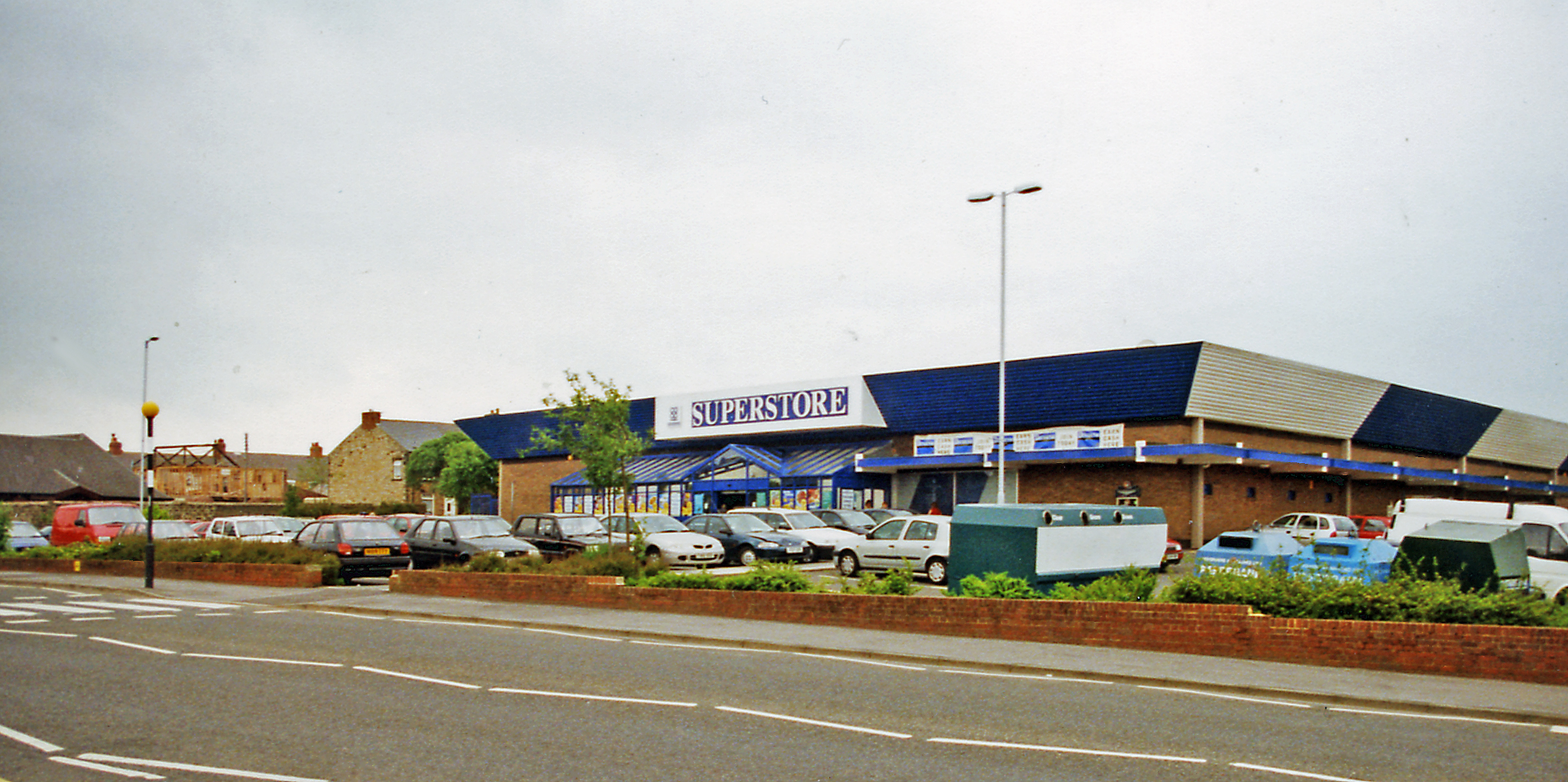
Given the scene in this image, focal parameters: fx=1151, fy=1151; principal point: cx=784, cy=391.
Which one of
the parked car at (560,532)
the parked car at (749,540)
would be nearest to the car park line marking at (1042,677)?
the parked car at (560,532)

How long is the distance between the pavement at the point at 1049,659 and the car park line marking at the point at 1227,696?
97mm

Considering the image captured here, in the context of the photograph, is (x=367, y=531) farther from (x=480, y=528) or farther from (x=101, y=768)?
(x=101, y=768)

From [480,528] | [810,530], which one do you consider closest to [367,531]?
[480,528]

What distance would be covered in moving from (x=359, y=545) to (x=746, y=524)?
32.8 ft

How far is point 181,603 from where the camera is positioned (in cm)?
2044

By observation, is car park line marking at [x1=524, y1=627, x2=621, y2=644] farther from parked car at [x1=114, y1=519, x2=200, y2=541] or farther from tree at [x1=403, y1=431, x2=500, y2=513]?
tree at [x1=403, y1=431, x2=500, y2=513]

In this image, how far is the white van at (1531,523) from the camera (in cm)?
1948

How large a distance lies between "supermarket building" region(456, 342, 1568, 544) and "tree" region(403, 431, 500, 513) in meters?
14.6

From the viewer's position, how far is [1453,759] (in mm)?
8250

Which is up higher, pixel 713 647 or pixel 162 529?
pixel 162 529

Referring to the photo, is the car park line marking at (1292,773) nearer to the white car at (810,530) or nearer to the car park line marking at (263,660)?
the car park line marking at (263,660)

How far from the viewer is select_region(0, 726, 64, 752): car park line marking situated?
8.20 m

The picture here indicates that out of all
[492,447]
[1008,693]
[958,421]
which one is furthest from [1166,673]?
[492,447]

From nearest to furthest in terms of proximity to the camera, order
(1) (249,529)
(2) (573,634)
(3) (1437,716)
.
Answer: (3) (1437,716) → (2) (573,634) → (1) (249,529)
